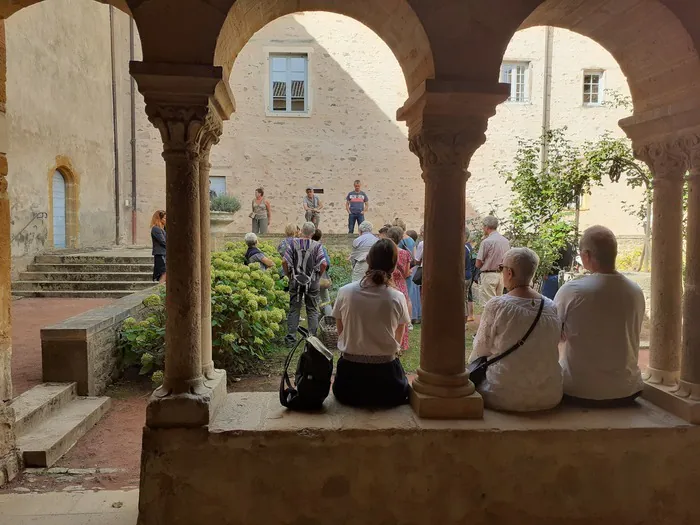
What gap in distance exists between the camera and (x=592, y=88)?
1563 cm

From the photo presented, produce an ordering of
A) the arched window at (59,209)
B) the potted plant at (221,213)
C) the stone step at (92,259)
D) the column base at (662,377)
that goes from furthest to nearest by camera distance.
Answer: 1. the arched window at (59,209)
2. the stone step at (92,259)
3. the potted plant at (221,213)
4. the column base at (662,377)

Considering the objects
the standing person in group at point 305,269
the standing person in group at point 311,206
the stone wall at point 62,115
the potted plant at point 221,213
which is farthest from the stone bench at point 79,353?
the standing person in group at point 311,206

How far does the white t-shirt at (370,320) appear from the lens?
2908mm

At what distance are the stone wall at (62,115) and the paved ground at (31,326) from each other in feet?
6.49

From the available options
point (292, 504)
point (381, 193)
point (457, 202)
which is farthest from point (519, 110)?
point (292, 504)

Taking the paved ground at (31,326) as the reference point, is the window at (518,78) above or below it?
above

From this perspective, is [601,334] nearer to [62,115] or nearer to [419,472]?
[419,472]

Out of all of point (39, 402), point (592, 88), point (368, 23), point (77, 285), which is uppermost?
point (592, 88)

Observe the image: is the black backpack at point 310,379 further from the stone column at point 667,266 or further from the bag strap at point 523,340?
the stone column at point 667,266

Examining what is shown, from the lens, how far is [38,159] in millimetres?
11258

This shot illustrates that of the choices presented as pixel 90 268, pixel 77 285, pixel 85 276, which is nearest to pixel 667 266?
pixel 77 285

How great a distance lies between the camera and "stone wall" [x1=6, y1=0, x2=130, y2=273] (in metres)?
10.5

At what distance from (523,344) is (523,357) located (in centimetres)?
7

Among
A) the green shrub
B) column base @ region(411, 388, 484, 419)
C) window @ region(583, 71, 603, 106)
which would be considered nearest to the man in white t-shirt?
column base @ region(411, 388, 484, 419)
